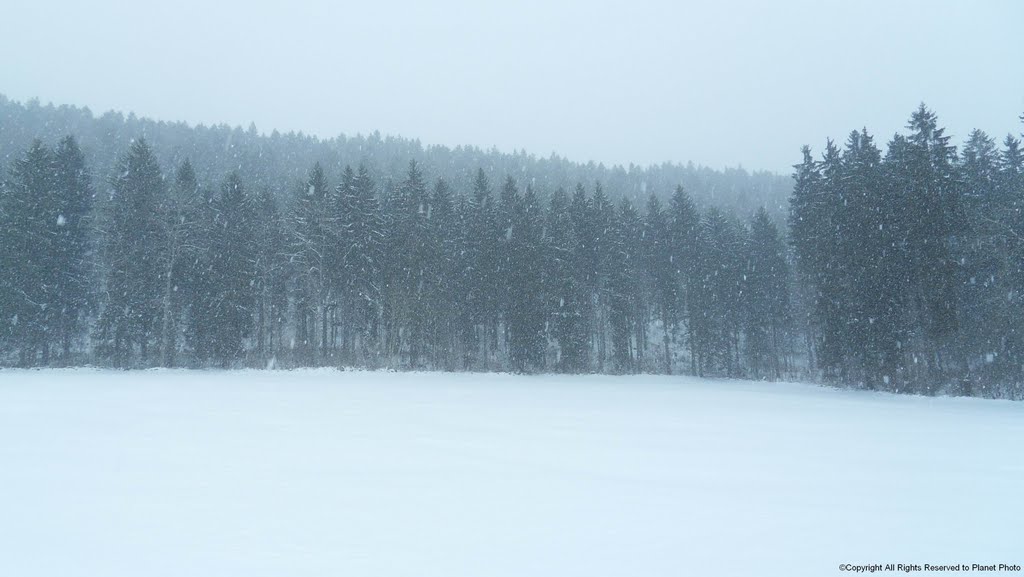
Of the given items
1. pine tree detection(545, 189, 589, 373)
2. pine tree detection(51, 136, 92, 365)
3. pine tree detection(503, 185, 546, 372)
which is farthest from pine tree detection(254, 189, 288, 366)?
pine tree detection(545, 189, 589, 373)

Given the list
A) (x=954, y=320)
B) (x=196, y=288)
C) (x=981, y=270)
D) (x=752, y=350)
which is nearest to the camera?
(x=954, y=320)

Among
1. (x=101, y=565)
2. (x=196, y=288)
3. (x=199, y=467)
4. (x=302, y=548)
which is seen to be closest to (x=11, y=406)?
(x=199, y=467)

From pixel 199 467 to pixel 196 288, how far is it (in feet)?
121

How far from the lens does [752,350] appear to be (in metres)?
50.5

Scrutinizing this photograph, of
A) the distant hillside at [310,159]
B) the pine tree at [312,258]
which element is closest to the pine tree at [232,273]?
the pine tree at [312,258]

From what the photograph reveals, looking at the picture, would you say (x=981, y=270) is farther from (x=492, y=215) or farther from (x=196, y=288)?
(x=196, y=288)

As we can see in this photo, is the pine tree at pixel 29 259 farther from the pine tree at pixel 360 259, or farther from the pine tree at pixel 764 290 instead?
the pine tree at pixel 764 290

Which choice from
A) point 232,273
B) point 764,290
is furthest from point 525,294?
point 764,290

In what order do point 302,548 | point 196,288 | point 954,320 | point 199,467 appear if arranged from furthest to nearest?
point 196,288 → point 954,320 → point 199,467 → point 302,548

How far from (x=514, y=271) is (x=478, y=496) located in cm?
3615

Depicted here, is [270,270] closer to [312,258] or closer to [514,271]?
[312,258]

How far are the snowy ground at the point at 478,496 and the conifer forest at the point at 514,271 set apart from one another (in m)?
21.1

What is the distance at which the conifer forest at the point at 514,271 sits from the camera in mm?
31000

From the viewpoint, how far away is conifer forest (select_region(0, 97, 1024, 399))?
31.0 m
